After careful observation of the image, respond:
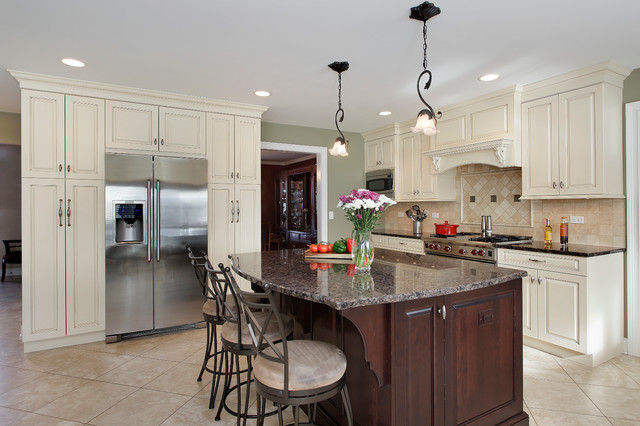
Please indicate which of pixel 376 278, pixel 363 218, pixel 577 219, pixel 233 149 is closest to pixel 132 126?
pixel 233 149

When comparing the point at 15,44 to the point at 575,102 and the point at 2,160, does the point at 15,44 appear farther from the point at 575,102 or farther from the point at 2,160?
the point at 2,160

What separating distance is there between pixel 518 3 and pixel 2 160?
8493mm

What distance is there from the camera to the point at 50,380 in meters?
2.74

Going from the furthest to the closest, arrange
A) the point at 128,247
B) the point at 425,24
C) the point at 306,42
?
the point at 128,247
the point at 306,42
the point at 425,24

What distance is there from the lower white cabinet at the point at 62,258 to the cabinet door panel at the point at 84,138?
0.11 m

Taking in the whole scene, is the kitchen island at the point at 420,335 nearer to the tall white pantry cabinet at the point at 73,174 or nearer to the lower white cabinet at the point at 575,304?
the lower white cabinet at the point at 575,304

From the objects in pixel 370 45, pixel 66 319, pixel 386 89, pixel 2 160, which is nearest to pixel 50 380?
pixel 66 319

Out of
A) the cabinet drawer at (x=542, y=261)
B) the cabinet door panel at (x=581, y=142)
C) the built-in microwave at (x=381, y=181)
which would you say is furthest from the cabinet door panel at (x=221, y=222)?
the cabinet door panel at (x=581, y=142)

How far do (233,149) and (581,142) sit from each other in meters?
3.36

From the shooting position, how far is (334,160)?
18.0ft

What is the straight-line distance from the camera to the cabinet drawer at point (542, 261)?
2928mm

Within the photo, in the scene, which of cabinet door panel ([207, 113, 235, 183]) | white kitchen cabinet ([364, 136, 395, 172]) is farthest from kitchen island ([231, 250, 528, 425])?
white kitchen cabinet ([364, 136, 395, 172])

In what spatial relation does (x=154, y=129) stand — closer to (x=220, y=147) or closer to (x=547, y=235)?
(x=220, y=147)

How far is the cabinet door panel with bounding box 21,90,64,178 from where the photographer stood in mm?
3262
